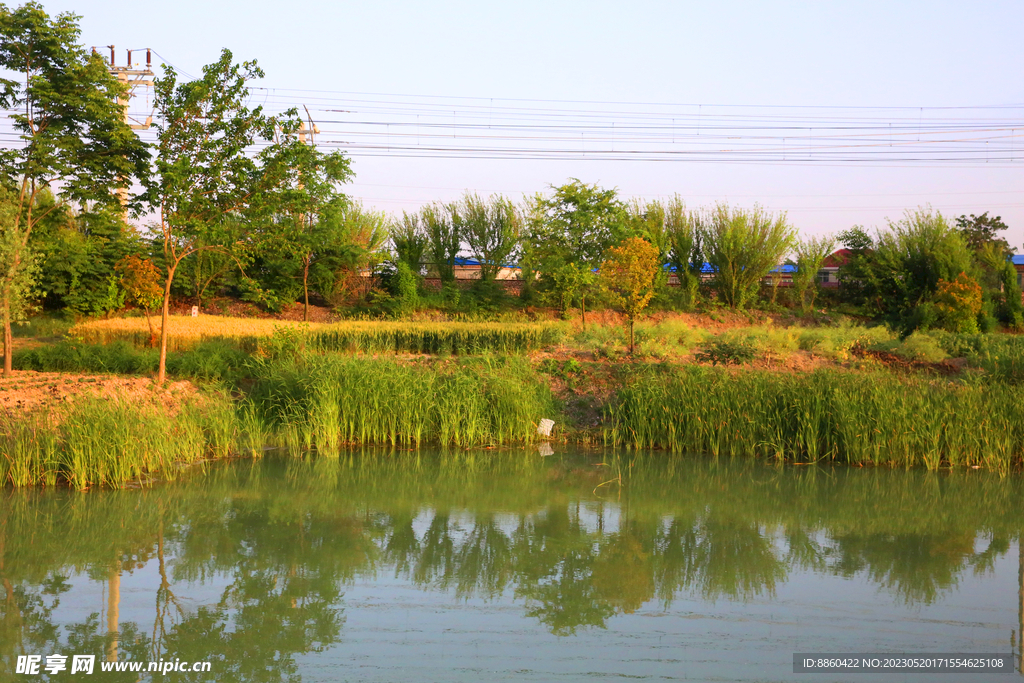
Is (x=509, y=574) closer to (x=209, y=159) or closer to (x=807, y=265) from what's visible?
(x=209, y=159)

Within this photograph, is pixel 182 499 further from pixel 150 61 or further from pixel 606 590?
pixel 150 61

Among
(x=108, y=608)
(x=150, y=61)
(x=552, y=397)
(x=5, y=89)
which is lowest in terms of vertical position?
(x=108, y=608)

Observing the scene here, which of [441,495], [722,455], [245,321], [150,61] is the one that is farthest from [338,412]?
[150,61]

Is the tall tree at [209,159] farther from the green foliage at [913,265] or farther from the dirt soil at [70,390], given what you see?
the green foliage at [913,265]

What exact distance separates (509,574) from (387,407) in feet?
18.2

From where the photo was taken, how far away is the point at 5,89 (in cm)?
1354

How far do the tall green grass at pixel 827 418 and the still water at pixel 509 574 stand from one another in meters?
0.66

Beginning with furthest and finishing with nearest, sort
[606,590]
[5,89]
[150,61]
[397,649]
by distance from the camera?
[150,61] < [5,89] < [606,590] < [397,649]

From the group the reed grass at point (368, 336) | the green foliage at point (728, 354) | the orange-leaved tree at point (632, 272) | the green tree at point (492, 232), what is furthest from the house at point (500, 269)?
the green foliage at point (728, 354)

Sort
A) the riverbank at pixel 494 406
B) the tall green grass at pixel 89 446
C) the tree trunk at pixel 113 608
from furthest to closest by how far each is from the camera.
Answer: the riverbank at pixel 494 406 → the tall green grass at pixel 89 446 → the tree trunk at pixel 113 608

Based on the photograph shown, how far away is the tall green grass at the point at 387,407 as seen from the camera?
36.7ft

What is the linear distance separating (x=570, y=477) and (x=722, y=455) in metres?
2.59

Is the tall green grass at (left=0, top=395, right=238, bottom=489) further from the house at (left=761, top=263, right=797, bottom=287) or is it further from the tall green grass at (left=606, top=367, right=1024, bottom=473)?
the house at (left=761, top=263, right=797, bottom=287)

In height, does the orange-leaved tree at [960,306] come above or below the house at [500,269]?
below
